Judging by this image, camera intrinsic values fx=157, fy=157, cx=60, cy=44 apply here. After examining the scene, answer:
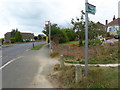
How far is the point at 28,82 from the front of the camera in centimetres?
657

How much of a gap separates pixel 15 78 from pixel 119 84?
14.5 ft

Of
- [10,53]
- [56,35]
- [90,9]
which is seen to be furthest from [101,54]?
[56,35]

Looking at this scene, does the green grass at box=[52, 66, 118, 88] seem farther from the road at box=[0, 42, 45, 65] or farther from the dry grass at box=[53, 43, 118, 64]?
the road at box=[0, 42, 45, 65]

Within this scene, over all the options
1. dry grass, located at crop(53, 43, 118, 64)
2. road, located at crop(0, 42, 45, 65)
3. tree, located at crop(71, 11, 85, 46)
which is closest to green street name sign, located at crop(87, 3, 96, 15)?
dry grass, located at crop(53, 43, 118, 64)

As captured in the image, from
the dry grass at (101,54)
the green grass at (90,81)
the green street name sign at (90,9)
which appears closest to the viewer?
the green grass at (90,81)

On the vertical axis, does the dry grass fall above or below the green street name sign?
below

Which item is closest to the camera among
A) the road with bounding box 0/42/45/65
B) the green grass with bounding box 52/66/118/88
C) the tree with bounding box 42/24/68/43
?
the green grass with bounding box 52/66/118/88

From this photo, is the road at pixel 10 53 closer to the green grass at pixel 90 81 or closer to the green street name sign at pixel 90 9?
the green grass at pixel 90 81

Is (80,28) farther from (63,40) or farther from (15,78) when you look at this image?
(15,78)

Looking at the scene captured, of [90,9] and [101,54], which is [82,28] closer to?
[101,54]

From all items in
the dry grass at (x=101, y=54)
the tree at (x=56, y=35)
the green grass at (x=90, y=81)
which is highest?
the tree at (x=56, y=35)

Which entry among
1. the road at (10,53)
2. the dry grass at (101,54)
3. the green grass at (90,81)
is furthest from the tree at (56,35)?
the green grass at (90,81)

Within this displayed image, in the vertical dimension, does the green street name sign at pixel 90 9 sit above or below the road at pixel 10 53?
above

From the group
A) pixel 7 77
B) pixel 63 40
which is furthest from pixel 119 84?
pixel 63 40
